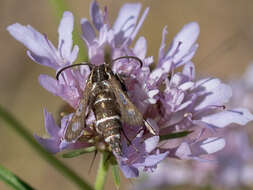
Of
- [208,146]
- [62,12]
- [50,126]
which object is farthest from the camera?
[62,12]

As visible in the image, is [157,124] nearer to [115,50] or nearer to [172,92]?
[172,92]

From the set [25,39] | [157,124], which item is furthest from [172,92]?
[25,39]

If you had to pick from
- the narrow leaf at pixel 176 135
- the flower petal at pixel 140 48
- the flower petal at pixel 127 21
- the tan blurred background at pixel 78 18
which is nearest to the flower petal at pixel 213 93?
the narrow leaf at pixel 176 135

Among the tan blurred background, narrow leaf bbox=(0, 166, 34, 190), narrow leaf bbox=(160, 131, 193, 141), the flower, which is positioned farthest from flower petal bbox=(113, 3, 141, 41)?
the tan blurred background

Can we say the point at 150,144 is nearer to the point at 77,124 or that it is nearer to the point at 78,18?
the point at 77,124

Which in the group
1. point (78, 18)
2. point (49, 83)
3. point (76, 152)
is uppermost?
point (49, 83)

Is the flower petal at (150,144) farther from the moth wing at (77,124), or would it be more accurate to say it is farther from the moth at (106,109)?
the moth wing at (77,124)

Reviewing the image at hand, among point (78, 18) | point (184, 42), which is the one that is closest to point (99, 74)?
point (184, 42)
